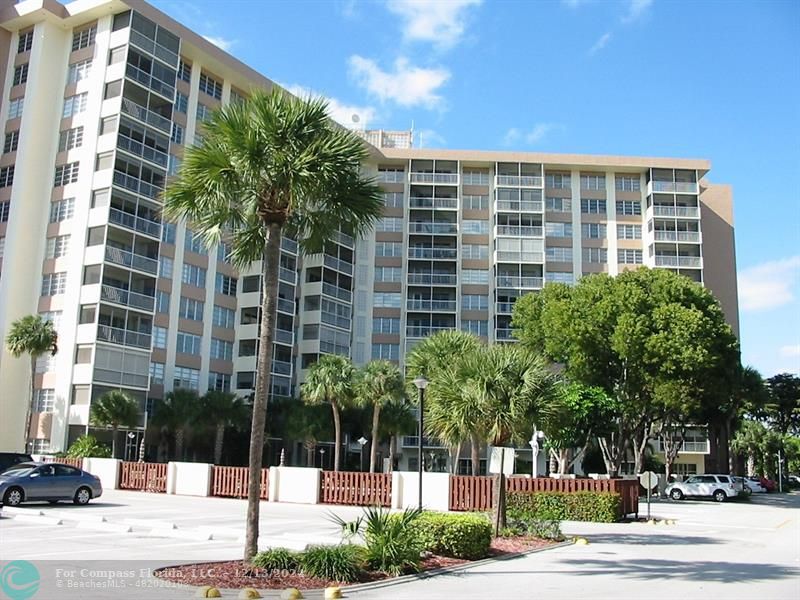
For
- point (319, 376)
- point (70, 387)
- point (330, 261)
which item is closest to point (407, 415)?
point (319, 376)

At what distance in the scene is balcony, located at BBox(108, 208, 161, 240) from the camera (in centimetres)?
5000

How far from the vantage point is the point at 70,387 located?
47719 mm

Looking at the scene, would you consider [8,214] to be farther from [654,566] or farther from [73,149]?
[654,566]

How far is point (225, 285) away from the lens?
6069 centimetres

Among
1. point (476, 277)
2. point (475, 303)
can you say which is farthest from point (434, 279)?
point (475, 303)

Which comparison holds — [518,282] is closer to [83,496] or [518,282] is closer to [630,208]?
Result: [630,208]

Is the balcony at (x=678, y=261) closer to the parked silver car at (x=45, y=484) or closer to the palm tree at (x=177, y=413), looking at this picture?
the palm tree at (x=177, y=413)

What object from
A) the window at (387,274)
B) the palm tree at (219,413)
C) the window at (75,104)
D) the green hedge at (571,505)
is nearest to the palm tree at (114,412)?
the palm tree at (219,413)

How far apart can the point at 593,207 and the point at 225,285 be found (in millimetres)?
37968

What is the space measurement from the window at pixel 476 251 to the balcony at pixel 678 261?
1642 centimetres

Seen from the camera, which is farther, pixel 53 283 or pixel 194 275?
pixel 194 275

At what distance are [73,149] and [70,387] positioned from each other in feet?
53.8

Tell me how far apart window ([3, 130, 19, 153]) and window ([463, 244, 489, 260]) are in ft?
134

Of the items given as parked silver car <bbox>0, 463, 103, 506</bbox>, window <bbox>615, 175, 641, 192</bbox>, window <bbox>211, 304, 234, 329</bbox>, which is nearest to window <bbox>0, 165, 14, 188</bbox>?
window <bbox>211, 304, 234, 329</bbox>
